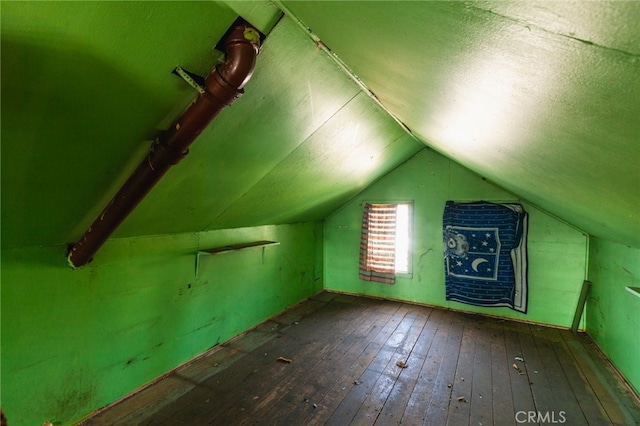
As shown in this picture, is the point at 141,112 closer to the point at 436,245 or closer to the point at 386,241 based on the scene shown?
the point at 386,241

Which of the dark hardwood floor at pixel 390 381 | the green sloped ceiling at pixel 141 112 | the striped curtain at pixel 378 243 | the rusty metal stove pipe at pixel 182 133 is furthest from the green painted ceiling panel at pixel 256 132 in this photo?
the striped curtain at pixel 378 243

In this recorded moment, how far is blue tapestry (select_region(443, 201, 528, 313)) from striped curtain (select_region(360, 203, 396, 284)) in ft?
2.47

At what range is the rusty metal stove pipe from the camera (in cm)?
120

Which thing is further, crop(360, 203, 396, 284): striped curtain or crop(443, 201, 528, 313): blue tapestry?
crop(360, 203, 396, 284): striped curtain

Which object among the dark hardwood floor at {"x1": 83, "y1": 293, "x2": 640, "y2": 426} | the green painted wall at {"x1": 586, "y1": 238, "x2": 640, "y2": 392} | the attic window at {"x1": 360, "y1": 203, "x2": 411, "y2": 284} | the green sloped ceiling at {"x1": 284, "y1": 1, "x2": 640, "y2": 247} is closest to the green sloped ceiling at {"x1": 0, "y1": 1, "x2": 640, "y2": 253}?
the green sloped ceiling at {"x1": 284, "y1": 1, "x2": 640, "y2": 247}

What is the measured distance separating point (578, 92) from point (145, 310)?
8.96 ft

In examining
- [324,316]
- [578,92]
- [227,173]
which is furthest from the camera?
[324,316]

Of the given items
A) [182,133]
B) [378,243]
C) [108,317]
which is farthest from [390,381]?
[182,133]

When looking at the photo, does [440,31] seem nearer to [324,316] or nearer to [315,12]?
[315,12]

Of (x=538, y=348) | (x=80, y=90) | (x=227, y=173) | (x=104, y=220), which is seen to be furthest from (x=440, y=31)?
(x=538, y=348)

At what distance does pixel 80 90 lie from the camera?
113cm

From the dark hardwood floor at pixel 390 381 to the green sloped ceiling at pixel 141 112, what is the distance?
128 centimetres

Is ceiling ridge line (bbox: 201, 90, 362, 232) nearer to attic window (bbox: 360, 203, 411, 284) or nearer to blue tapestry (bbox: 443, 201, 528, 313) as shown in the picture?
attic window (bbox: 360, 203, 411, 284)

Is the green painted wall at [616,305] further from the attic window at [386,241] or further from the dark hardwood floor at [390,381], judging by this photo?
the attic window at [386,241]
